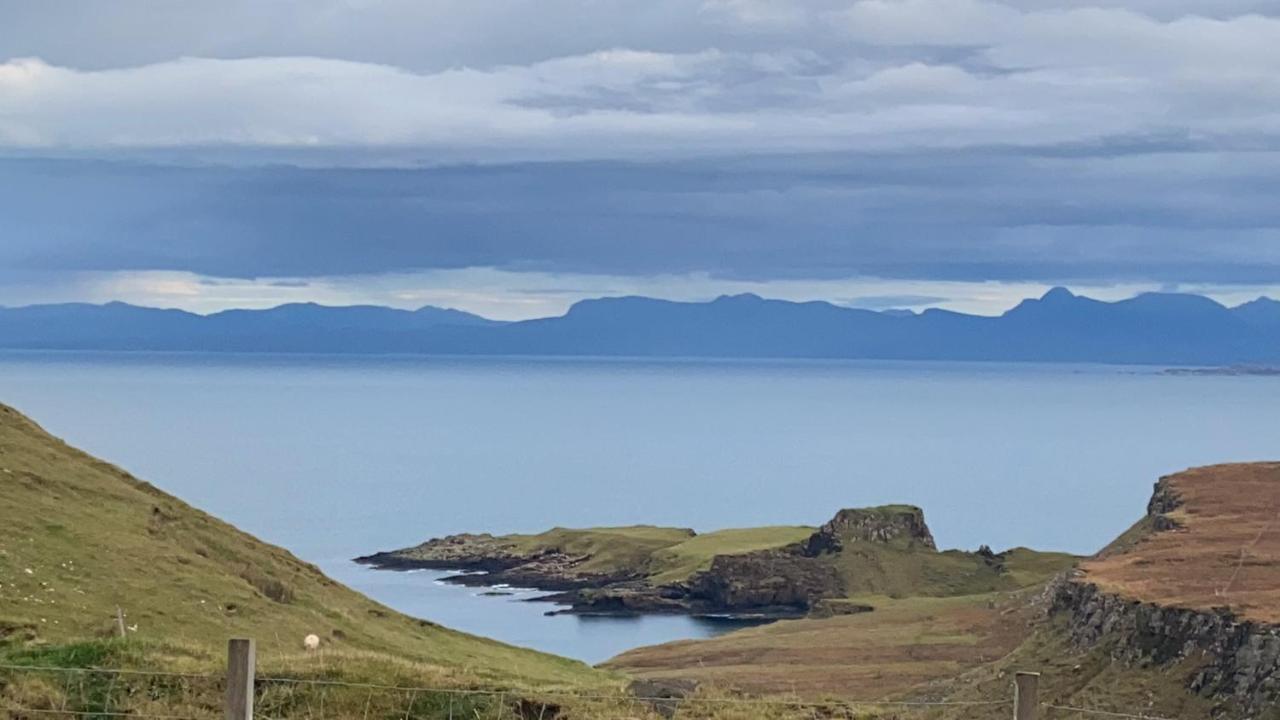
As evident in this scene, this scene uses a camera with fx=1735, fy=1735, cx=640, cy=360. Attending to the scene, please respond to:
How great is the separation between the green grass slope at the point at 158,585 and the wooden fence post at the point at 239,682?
7.11 meters

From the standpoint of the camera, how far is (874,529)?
366 ft

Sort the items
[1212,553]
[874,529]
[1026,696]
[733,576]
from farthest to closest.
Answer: [733,576] < [874,529] < [1212,553] < [1026,696]

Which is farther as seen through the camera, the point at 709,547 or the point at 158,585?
the point at 709,547

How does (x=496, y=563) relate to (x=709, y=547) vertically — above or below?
below

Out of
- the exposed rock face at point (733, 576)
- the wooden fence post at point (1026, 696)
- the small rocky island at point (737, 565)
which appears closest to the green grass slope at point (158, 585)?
the wooden fence post at point (1026, 696)

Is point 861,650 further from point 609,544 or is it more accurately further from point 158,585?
point 609,544

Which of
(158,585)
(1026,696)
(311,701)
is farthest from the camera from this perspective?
(158,585)

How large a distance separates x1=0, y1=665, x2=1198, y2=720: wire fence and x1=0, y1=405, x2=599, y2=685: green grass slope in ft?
5.19

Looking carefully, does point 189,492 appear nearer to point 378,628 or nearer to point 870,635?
point 870,635

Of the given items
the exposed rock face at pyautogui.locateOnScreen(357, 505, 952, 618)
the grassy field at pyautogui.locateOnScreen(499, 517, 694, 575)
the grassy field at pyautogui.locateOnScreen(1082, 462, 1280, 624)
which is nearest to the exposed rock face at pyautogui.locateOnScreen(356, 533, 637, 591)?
the exposed rock face at pyautogui.locateOnScreen(357, 505, 952, 618)

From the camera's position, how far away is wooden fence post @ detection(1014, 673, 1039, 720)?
552 inches

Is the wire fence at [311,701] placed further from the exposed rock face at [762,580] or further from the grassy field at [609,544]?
the grassy field at [609,544]

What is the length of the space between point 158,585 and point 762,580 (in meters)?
87.8

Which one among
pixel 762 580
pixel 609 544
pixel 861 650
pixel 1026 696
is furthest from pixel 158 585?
pixel 609 544
